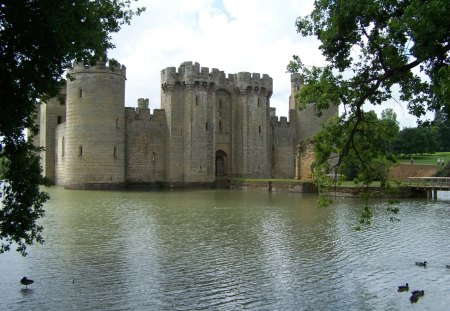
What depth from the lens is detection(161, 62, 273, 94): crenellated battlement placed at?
4475 centimetres

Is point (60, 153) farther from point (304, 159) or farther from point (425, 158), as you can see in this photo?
point (425, 158)

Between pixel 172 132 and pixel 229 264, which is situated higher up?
pixel 172 132

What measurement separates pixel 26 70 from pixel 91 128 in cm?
3189

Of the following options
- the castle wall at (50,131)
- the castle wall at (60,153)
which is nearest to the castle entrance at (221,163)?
the castle wall at (60,153)

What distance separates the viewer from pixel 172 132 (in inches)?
1766

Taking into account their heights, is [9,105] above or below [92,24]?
below

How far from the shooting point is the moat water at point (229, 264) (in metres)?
9.31

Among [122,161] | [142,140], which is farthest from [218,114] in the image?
[122,161]

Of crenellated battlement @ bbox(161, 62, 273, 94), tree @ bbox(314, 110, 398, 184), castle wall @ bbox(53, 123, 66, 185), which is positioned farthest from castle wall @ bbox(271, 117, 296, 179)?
tree @ bbox(314, 110, 398, 184)

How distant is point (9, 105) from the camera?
8539 millimetres

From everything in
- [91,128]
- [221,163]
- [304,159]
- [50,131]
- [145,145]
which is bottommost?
[221,163]

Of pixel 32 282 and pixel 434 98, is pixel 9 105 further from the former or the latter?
pixel 434 98

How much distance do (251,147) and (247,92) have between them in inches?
196

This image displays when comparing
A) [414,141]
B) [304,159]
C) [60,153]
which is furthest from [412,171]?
[60,153]
